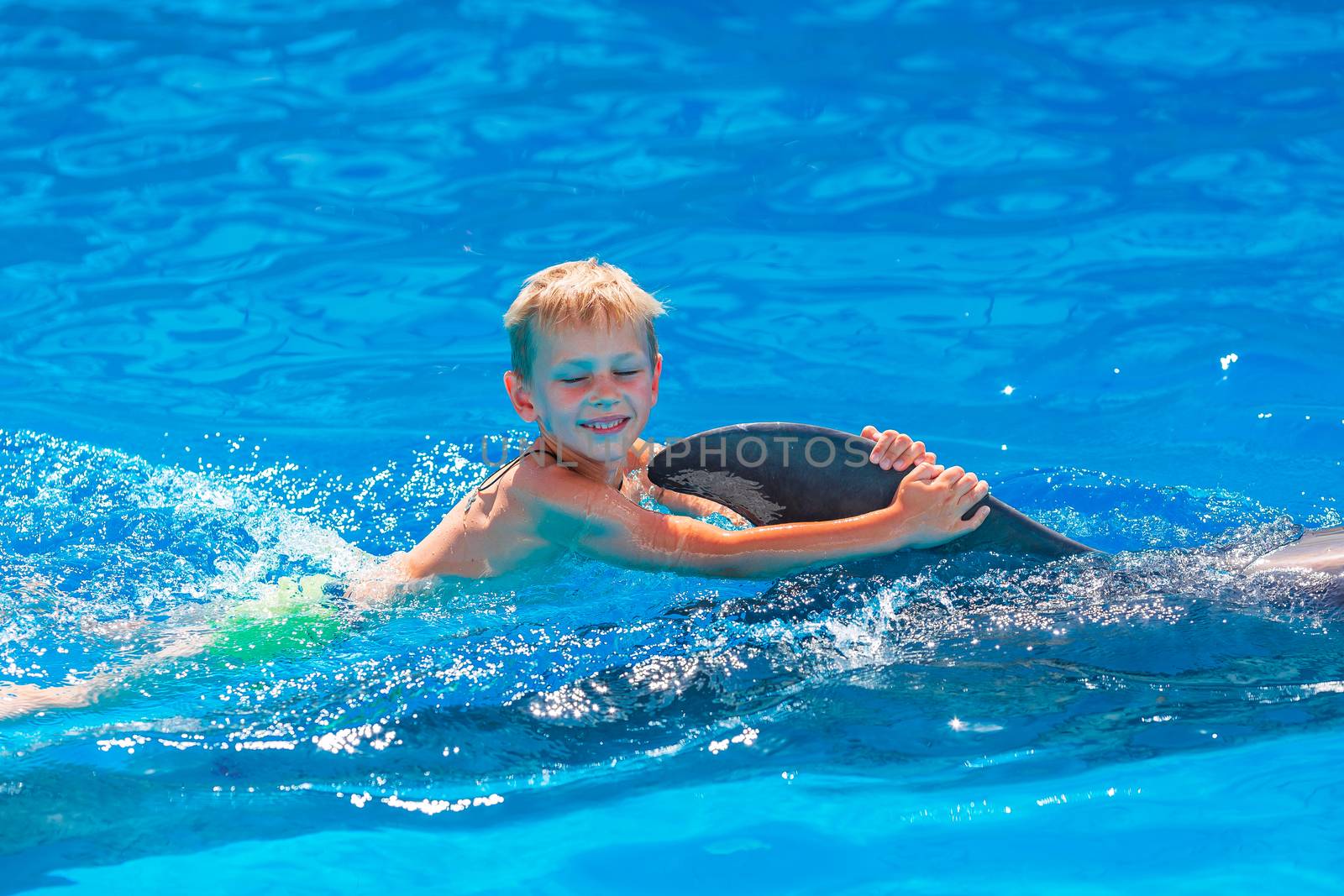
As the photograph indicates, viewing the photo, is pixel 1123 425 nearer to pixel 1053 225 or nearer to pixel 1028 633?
pixel 1053 225

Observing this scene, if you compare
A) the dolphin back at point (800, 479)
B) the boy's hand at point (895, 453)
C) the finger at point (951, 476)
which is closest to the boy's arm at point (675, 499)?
the dolphin back at point (800, 479)

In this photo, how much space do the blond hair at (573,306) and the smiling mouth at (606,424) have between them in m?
0.21

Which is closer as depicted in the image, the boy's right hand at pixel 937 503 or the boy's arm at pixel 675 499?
the boy's right hand at pixel 937 503

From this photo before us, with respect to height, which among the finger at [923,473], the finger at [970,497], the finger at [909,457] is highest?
the finger at [909,457]

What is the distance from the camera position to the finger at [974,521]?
3598 millimetres

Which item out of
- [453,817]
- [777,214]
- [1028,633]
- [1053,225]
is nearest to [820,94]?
[777,214]

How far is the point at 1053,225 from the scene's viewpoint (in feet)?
22.9

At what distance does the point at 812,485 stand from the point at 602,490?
58 centimetres

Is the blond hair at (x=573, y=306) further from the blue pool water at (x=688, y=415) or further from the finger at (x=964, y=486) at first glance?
the finger at (x=964, y=486)

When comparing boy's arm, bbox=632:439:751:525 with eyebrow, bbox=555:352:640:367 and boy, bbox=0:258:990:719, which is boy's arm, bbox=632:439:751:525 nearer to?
boy, bbox=0:258:990:719

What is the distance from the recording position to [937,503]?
140 inches

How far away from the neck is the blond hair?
19 cm

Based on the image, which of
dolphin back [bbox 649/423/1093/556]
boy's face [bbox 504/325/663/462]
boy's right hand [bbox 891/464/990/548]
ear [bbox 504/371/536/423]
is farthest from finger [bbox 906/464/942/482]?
ear [bbox 504/371/536/423]

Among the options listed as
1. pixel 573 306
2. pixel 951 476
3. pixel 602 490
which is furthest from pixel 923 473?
pixel 573 306
